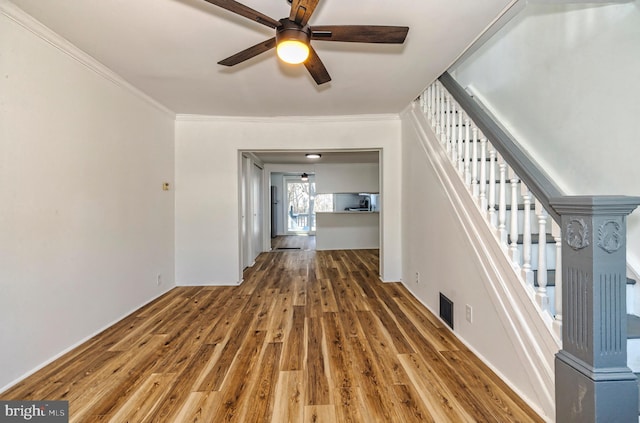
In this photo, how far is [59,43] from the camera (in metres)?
2.00

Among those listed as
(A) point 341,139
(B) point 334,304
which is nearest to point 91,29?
(A) point 341,139

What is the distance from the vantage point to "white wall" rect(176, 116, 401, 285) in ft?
12.4

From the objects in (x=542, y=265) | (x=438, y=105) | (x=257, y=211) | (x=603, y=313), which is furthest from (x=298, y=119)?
(x=603, y=313)

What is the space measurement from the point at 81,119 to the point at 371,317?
306 cm

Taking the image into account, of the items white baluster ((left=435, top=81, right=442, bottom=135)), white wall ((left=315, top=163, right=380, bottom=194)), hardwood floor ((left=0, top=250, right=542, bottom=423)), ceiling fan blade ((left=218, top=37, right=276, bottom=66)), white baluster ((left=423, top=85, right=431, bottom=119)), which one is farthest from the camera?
white wall ((left=315, top=163, right=380, bottom=194))

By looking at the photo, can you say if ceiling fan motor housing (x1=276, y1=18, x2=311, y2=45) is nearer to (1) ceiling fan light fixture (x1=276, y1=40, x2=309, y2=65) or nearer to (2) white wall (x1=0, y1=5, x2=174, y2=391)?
(1) ceiling fan light fixture (x1=276, y1=40, x2=309, y2=65)

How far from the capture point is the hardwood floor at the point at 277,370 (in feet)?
4.97

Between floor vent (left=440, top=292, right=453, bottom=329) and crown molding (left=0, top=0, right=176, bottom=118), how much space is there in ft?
12.0

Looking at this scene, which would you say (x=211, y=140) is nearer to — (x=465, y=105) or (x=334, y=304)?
(x=334, y=304)

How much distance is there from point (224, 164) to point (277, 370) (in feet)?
9.13

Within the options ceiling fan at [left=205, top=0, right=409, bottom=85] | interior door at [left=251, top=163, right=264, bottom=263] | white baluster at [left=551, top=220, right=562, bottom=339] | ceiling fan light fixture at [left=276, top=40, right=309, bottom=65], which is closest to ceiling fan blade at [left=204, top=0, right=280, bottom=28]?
ceiling fan at [left=205, top=0, right=409, bottom=85]

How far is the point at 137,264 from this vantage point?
294 centimetres

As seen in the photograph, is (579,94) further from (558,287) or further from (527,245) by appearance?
(558,287)

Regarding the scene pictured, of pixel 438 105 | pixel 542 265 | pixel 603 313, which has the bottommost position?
pixel 603 313
